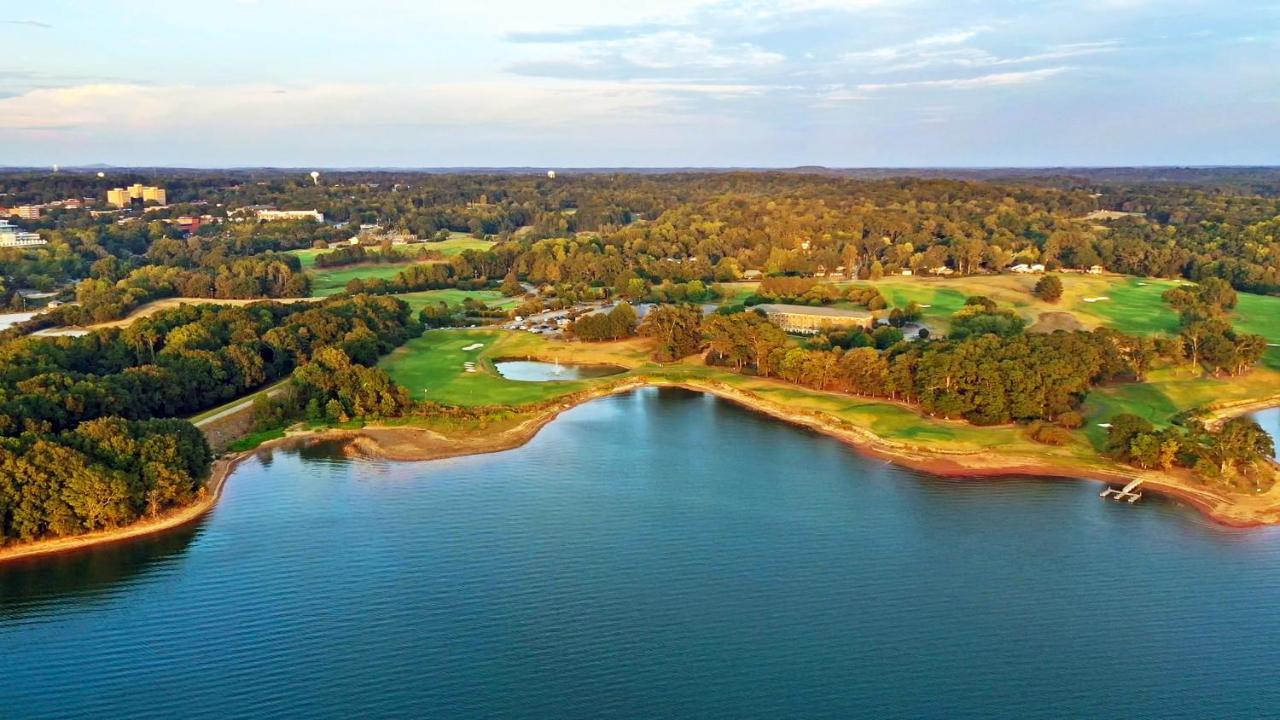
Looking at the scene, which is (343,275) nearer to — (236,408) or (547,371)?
(547,371)

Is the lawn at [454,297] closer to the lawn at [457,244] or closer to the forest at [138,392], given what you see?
the forest at [138,392]

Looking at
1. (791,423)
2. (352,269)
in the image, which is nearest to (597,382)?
(791,423)

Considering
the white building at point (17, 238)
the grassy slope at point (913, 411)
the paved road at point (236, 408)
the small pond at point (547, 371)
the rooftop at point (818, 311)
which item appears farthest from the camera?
the white building at point (17, 238)

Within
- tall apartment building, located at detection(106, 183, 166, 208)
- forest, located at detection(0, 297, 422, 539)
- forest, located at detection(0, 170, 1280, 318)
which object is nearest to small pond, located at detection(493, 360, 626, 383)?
forest, located at detection(0, 297, 422, 539)

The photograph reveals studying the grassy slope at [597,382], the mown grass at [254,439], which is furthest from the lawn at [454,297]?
the mown grass at [254,439]

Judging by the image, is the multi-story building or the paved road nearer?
the paved road

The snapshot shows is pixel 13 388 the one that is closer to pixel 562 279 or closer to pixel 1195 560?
pixel 1195 560

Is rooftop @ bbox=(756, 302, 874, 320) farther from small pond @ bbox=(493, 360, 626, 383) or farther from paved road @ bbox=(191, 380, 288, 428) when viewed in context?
paved road @ bbox=(191, 380, 288, 428)

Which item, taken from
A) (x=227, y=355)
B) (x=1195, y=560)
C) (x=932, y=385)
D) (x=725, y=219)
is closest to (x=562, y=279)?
(x=725, y=219)
